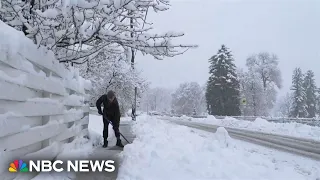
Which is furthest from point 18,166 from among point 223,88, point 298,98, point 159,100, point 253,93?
point 159,100

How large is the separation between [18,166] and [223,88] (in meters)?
44.5

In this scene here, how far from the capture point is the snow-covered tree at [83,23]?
354 cm

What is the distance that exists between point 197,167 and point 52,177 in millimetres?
2055

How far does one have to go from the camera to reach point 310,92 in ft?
195

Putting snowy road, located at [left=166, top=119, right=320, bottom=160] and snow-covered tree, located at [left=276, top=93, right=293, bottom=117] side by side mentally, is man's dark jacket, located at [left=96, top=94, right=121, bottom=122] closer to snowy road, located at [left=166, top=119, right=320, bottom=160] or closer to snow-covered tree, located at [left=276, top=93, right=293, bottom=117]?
snowy road, located at [left=166, top=119, right=320, bottom=160]

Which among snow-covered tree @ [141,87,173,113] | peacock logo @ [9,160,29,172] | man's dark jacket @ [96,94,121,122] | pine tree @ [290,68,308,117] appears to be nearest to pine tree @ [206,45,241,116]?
pine tree @ [290,68,308,117]

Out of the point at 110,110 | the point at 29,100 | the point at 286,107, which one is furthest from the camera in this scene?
the point at 286,107

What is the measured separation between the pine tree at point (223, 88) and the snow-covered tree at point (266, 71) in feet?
31.6

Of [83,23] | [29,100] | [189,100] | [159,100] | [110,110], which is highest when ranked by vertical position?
[159,100]

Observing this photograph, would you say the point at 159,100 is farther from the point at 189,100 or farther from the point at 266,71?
the point at 266,71

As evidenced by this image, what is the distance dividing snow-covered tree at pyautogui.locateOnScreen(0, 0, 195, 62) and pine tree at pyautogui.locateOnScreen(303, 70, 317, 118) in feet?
196

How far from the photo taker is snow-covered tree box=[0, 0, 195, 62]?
3.54 metres

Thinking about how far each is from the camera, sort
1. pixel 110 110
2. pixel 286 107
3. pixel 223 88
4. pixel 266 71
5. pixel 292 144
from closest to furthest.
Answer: pixel 110 110 → pixel 292 144 → pixel 223 88 → pixel 266 71 → pixel 286 107

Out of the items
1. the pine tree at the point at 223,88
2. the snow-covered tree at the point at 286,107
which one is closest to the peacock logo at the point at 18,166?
the pine tree at the point at 223,88
